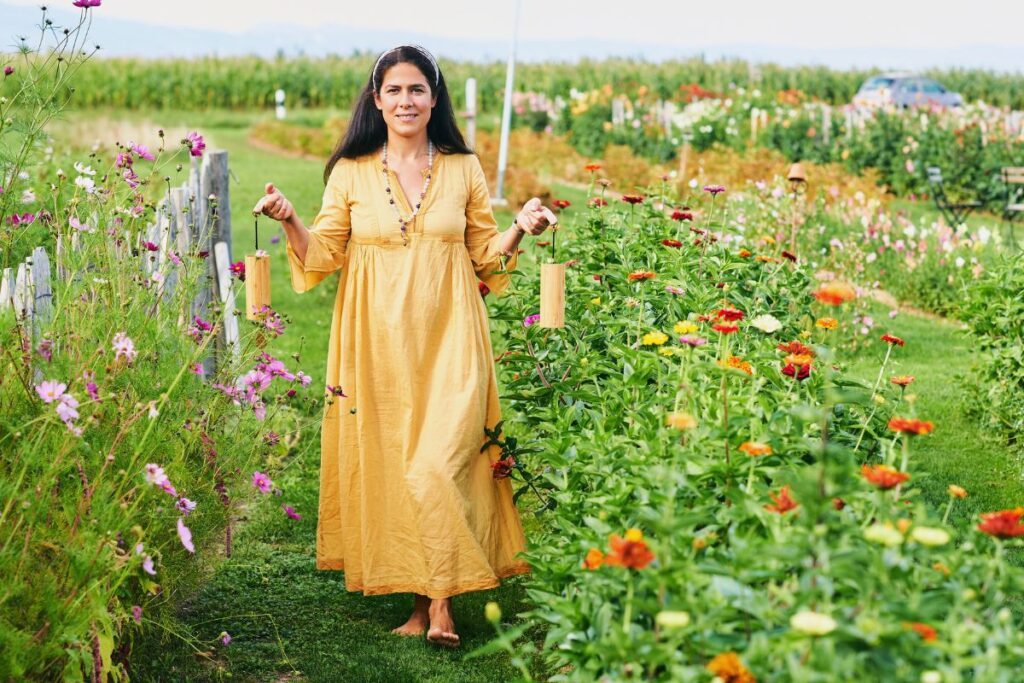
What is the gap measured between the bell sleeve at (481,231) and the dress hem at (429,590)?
Result: 876 mm

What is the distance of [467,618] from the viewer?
3.93m

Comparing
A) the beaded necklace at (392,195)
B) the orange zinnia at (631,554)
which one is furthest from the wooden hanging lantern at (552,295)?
the orange zinnia at (631,554)

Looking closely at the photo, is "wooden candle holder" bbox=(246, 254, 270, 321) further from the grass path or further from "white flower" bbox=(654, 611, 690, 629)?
"white flower" bbox=(654, 611, 690, 629)

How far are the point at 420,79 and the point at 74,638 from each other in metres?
1.98

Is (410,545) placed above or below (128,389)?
below

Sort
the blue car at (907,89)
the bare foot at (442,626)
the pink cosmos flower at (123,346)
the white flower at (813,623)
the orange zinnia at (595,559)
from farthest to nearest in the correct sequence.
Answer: the blue car at (907,89), the bare foot at (442,626), the pink cosmos flower at (123,346), the orange zinnia at (595,559), the white flower at (813,623)

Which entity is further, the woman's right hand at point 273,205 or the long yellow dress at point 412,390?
the long yellow dress at point 412,390

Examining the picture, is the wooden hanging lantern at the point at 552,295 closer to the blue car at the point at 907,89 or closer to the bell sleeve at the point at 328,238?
the bell sleeve at the point at 328,238

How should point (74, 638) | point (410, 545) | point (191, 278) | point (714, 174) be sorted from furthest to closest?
point (714, 174)
point (410, 545)
point (191, 278)
point (74, 638)

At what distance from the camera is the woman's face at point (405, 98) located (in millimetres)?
3676

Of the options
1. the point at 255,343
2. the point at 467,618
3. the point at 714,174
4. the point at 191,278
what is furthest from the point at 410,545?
the point at 714,174

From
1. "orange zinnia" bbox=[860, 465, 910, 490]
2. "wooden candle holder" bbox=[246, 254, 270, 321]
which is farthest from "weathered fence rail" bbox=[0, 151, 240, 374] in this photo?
"orange zinnia" bbox=[860, 465, 910, 490]

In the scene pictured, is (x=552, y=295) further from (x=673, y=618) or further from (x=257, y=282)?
(x=673, y=618)

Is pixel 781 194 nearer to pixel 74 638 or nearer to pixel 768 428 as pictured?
pixel 768 428
